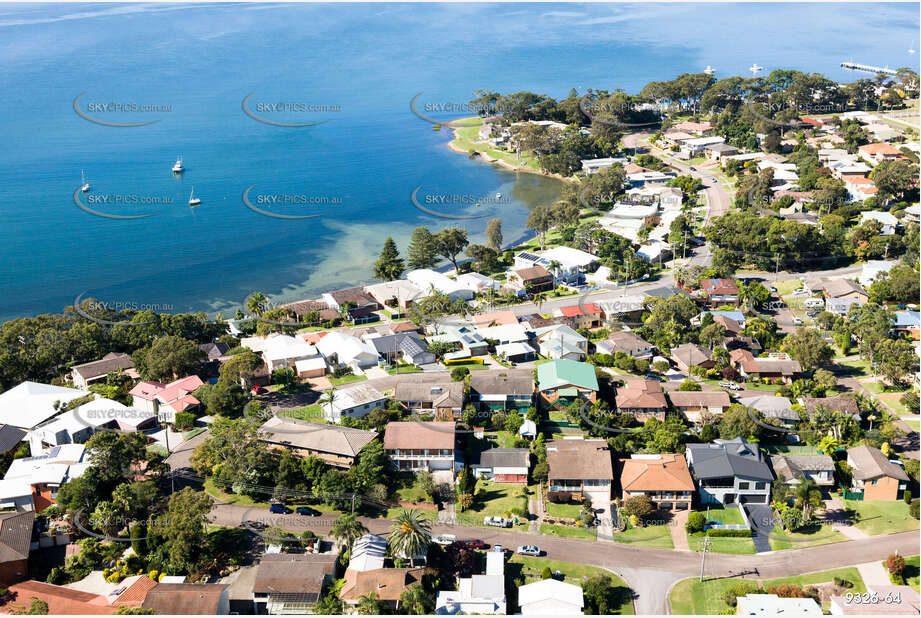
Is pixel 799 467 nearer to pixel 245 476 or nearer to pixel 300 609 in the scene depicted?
pixel 300 609

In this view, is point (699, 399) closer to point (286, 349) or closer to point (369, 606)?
point (369, 606)

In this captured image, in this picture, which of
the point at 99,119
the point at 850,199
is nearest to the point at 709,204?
the point at 850,199

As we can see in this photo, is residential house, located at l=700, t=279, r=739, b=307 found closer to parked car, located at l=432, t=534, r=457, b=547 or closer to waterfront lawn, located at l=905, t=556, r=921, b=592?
waterfront lawn, located at l=905, t=556, r=921, b=592

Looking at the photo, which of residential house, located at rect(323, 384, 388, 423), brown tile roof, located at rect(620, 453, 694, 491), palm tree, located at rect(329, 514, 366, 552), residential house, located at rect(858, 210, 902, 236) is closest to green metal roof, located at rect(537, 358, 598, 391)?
brown tile roof, located at rect(620, 453, 694, 491)

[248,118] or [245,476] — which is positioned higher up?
[245,476]

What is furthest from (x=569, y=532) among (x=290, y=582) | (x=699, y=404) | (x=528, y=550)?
(x=699, y=404)

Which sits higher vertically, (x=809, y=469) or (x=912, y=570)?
(x=809, y=469)

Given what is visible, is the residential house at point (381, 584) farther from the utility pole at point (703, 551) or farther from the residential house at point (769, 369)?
the residential house at point (769, 369)
